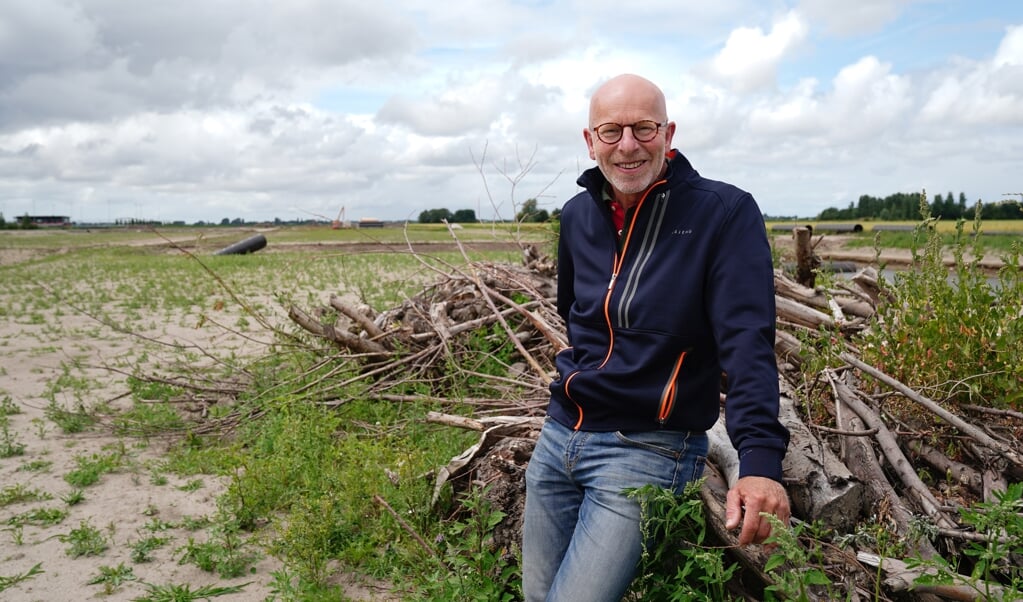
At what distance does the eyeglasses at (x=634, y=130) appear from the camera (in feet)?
8.05

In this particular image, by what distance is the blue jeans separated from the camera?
2.34 m

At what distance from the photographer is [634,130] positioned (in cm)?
246

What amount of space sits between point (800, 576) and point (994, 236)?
31688 millimetres

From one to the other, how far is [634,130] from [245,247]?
3090 cm

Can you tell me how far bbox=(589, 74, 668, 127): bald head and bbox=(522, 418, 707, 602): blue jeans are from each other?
3.48ft

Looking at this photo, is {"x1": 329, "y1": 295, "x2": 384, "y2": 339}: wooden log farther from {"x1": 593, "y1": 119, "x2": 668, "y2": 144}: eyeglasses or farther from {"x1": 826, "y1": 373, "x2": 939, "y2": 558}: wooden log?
{"x1": 593, "y1": 119, "x2": 668, "y2": 144}: eyeglasses

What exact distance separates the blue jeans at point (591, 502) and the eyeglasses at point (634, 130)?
3.21 ft

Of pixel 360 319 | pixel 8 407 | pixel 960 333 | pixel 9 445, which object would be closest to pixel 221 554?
pixel 360 319

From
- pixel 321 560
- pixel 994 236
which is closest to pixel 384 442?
pixel 321 560

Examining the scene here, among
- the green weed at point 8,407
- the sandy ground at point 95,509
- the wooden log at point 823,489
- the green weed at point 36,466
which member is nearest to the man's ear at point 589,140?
the wooden log at point 823,489

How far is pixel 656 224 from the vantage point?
2.50 metres

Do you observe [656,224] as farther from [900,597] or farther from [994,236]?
[994,236]

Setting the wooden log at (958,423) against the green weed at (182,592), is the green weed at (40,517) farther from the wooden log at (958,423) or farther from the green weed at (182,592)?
the wooden log at (958,423)

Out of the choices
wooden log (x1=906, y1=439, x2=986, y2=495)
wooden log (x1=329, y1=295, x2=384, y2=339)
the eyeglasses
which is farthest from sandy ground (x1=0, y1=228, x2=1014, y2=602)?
the eyeglasses
